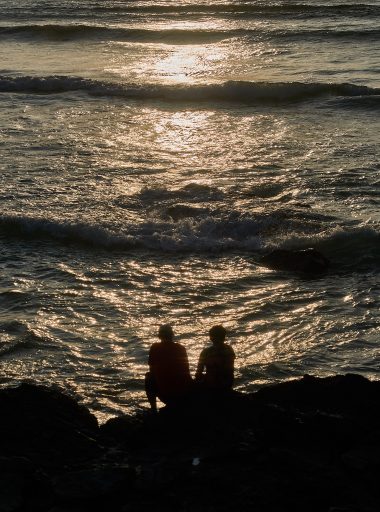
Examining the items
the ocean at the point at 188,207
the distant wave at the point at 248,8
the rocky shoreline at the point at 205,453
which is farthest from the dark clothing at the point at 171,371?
the distant wave at the point at 248,8

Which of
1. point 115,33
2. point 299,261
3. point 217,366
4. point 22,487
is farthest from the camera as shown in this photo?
point 115,33

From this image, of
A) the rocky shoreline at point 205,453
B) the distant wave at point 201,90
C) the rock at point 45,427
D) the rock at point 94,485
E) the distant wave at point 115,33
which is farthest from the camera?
the distant wave at point 115,33

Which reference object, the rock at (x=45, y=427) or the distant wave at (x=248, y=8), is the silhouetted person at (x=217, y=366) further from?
the distant wave at (x=248, y=8)

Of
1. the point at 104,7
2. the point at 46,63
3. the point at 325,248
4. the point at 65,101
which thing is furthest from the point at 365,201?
the point at 104,7

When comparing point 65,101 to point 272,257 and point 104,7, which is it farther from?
point 104,7

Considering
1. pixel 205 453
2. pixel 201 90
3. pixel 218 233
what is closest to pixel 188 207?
pixel 218 233

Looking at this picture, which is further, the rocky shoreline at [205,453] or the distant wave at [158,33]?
the distant wave at [158,33]

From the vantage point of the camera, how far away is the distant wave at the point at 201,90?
1045 inches

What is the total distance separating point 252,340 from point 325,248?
3966 millimetres

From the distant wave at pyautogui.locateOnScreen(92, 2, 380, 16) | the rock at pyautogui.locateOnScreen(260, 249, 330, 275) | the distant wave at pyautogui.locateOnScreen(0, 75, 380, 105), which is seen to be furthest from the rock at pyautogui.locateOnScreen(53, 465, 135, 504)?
the distant wave at pyautogui.locateOnScreen(92, 2, 380, 16)

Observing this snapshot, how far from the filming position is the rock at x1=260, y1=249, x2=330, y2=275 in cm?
1476

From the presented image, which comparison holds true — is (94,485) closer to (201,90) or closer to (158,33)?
(201,90)

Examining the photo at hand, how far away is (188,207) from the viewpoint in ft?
58.4

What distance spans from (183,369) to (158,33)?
2976cm
